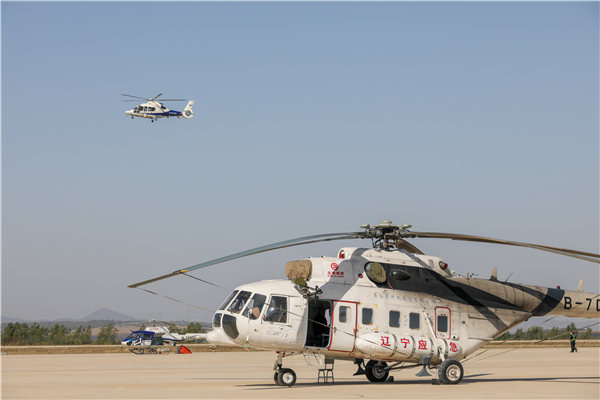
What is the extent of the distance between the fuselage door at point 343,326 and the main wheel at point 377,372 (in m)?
2.69

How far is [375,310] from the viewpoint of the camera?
56.0ft

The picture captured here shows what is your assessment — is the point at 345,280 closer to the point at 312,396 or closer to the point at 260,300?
the point at 260,300

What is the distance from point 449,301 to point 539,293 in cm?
323

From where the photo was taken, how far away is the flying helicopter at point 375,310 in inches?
648

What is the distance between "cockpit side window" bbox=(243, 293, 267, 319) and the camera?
1636 centimetres

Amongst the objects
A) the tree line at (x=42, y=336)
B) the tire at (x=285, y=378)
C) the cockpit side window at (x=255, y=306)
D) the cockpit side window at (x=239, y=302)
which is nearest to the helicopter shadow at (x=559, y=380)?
the tire at (x=285, y=378)

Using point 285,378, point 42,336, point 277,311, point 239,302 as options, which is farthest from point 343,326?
point 42,336

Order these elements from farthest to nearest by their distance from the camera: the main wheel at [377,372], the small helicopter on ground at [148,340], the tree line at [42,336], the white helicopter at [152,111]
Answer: the tree line at [42,336] < the white helicopter at [152,111] < the small helicopter on ground at [148,340] < the main wheel at [377,372]

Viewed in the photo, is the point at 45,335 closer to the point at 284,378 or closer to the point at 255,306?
the point at 284,378

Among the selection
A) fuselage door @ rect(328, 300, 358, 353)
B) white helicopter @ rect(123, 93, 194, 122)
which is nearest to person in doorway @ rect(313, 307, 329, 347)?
fuselage door @ rect(328, 300, 358, 353)

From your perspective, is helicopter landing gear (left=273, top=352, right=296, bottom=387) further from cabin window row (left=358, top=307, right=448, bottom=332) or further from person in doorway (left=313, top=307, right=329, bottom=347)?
cabin window row (left=358, top=307, right=448, bottom=332)

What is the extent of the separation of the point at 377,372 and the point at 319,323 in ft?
11.4

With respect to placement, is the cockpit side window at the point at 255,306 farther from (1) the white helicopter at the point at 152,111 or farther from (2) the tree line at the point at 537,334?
(1) the white helicopter at the point at 152,111

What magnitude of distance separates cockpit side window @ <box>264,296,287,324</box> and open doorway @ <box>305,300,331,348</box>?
28.4 inches
